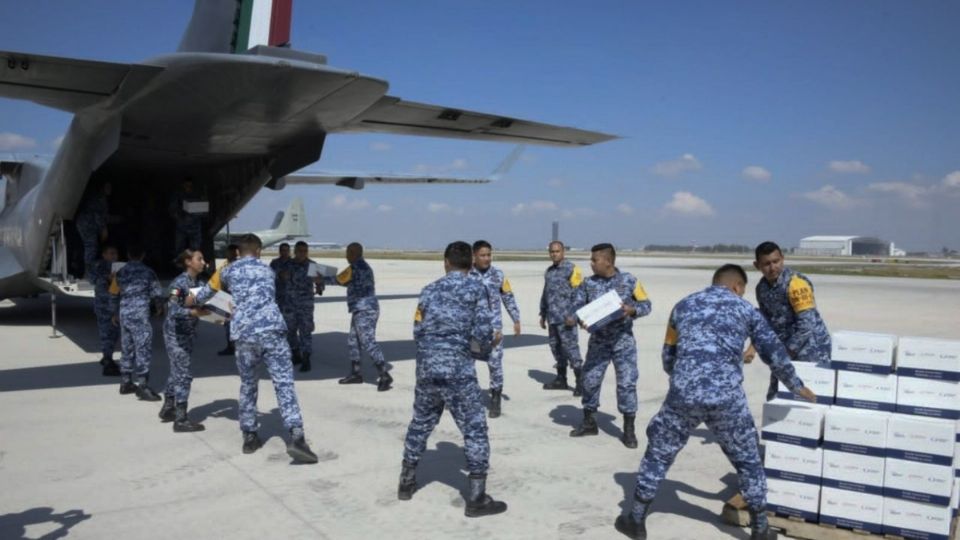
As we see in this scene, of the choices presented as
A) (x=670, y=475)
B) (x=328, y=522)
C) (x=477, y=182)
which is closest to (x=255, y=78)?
(x=328, y=522)

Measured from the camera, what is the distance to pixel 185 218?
11672mm

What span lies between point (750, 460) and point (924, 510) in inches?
40.4

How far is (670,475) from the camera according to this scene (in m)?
5.23

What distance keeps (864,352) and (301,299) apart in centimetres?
737

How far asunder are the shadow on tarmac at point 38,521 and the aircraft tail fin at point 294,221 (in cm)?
4710

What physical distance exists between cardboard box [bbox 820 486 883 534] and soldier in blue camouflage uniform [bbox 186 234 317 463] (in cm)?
379

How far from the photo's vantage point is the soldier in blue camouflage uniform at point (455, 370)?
176 inches

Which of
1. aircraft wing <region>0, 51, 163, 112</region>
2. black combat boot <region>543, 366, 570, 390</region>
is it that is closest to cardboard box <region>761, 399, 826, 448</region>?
black combat boot <region>543, 366, 570, 390</region>

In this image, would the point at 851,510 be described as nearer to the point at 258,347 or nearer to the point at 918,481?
the point at 918,481

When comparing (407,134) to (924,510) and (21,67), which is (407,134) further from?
(924,510)

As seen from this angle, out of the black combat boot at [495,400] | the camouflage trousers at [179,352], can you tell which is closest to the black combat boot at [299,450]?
the camouflage trousers at [179,352]

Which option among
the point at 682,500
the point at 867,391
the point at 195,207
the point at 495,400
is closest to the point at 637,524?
the point at 682,500

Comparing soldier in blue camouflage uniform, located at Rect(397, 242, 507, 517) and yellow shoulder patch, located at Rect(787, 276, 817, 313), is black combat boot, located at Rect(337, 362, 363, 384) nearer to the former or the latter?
soldier in blue camouflage uniform, located at Rect(397, 242, 507, 517)

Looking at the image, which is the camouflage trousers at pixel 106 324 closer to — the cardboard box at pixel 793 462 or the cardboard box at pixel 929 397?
the cardboard box at pixel 793 462
